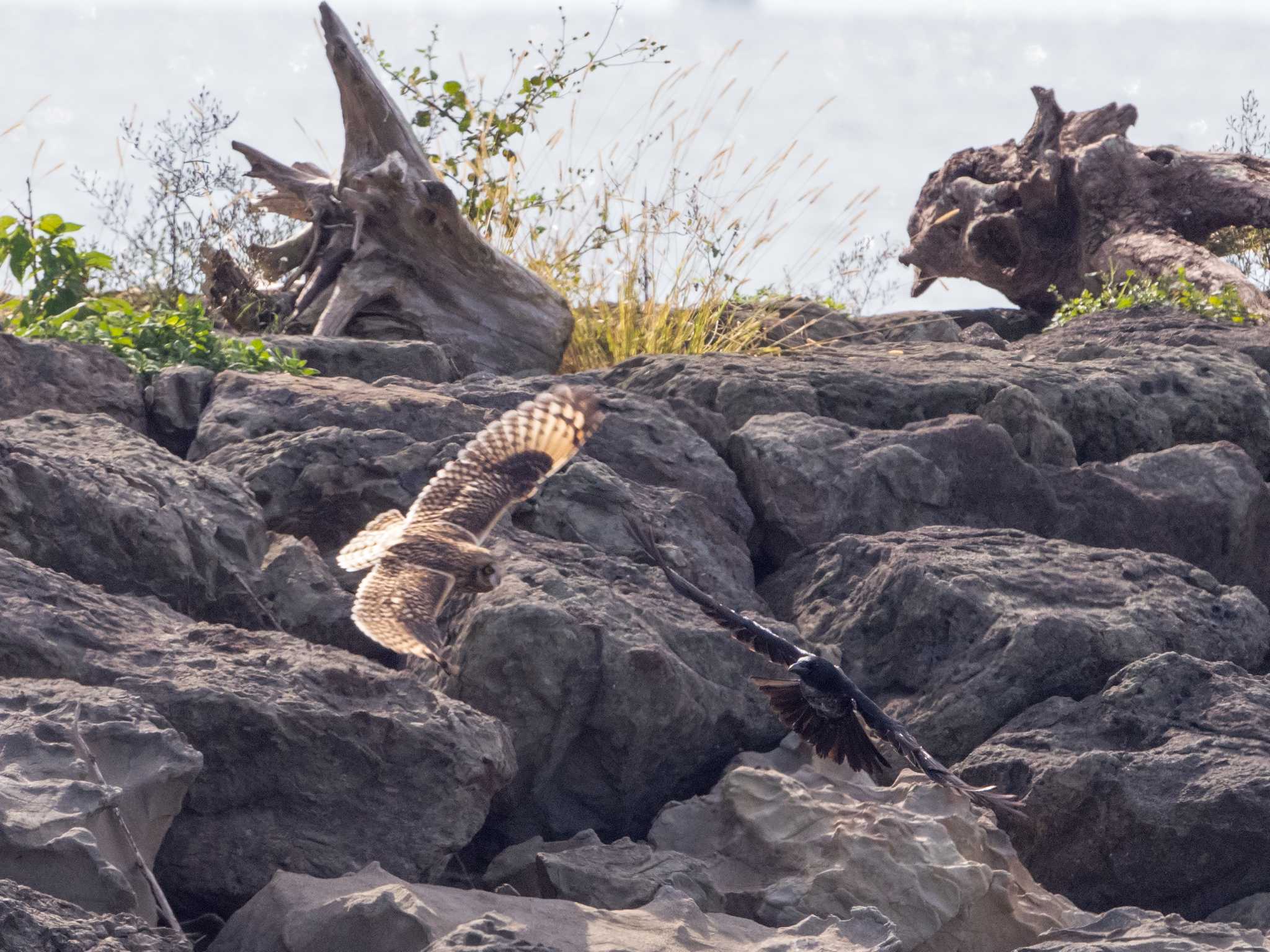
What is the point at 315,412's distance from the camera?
545 cm

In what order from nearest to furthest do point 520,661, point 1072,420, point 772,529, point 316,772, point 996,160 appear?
point 316,772 → point 520,661 → point 772,529 → point 1072,420 → point 996,160

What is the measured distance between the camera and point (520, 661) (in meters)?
4.18

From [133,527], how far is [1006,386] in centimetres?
398

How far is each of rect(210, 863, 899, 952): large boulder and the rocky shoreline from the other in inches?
0.4

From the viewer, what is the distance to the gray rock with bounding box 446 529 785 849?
4.18 metres

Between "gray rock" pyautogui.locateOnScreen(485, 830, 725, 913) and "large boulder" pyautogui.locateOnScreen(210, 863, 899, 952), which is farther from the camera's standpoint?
"gray rock" pyautogui.locateOnScreen(485, 830, 725, 913)

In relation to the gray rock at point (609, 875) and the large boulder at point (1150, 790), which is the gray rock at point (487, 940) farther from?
the large boulder at point (1150, 790)

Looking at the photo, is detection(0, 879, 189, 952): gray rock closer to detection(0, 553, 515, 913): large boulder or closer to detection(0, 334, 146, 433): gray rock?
detection(0, 553, 515, 913): large boulder

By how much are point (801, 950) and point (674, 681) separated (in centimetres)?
120

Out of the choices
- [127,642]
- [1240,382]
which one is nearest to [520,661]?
[127,642]

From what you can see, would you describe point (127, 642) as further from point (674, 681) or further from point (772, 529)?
point (772, 529)

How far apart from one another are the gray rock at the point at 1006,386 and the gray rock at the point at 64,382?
2.12 meters

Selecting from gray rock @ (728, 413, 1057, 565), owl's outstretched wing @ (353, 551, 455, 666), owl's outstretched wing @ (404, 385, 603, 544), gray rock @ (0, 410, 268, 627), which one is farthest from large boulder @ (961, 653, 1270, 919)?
gray rock @ (0, 410, 268, 627)

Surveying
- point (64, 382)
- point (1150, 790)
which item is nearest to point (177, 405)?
point (64, 382)
